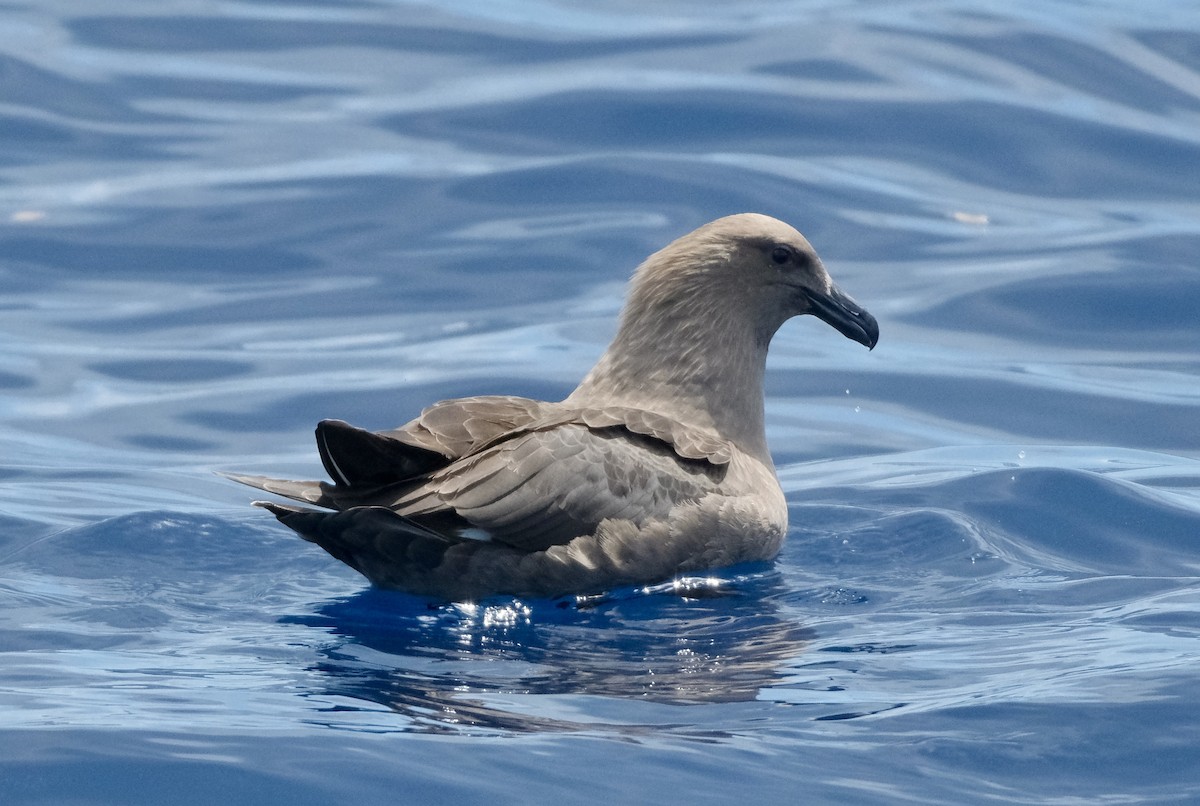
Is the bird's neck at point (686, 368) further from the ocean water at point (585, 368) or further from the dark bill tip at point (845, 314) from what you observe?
the ocean water at point (585, 368)

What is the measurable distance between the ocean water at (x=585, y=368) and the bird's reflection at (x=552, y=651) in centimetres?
2

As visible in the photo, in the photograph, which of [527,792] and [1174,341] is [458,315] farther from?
[527,792]

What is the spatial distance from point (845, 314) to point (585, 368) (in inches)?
110

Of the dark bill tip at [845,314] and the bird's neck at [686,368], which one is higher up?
the dark bill tip at [845,314]

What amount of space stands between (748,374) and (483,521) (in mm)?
1624

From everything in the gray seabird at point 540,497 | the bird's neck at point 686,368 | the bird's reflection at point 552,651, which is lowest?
the bird's reflection at point 552,651

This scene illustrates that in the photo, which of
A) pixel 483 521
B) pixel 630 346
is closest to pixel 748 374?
pixel 630 346

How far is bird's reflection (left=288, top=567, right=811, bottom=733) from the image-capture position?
550cm

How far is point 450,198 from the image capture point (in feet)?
40.9

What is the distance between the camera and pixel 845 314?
25.3 feet

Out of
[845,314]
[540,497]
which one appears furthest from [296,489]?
[845,314]

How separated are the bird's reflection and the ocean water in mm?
24

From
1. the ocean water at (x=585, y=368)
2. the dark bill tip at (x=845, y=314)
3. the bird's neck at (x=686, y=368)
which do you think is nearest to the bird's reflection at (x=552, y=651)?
the ocean water at (x=585, y=368)

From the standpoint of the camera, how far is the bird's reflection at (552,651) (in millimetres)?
5496
